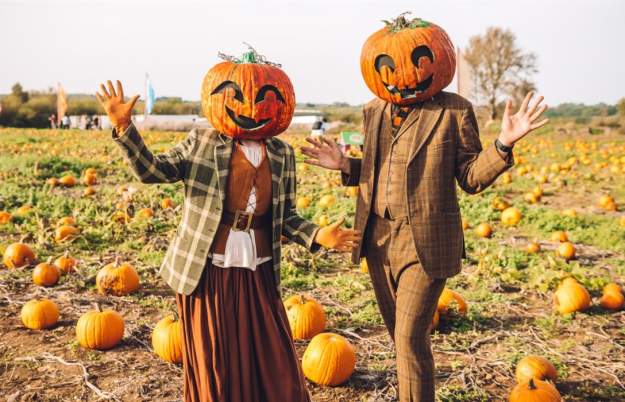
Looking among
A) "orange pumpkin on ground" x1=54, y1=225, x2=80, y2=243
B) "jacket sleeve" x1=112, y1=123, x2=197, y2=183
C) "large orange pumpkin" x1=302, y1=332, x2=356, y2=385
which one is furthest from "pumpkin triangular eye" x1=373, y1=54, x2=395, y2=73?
"orange pumpkin on ground" x1=54, y1=225, x2=80, y2=243

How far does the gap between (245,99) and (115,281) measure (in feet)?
11.3

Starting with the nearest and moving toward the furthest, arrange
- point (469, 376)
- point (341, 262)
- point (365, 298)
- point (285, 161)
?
point (285, 161), point (469, 376), point (365, 298), point (341, 262)

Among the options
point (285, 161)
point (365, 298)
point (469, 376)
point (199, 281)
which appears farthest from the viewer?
point (365, 298)

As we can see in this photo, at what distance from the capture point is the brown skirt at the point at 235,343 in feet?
9.96

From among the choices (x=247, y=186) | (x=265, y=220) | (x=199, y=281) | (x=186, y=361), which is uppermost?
(x=247, y=186)

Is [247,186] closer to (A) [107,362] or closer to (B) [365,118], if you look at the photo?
(B) [365,118]

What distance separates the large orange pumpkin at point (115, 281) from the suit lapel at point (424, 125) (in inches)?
148

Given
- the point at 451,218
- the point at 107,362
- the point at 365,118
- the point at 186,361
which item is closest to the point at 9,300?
the point at 107,362

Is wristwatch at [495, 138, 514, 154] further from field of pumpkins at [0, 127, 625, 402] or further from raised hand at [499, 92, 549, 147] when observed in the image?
field of pumpkins at [0, 127, 625, 402]

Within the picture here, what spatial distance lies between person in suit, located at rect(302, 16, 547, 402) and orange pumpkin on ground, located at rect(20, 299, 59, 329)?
10.8 ft

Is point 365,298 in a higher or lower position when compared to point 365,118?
lower

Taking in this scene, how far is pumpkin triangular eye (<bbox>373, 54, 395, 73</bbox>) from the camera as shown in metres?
3.12

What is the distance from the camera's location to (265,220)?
3219 mm

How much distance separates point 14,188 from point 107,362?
8.21m
